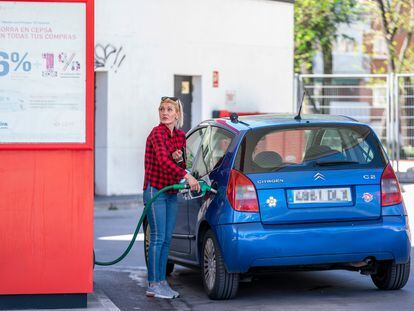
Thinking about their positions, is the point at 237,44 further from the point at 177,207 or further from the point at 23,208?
the point at 23,208

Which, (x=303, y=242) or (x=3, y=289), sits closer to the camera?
(x=3, y=289)

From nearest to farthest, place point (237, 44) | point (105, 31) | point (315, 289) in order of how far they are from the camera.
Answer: point (315, 289), point (105, 31), point (237, 44)

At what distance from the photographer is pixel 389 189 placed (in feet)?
33.5

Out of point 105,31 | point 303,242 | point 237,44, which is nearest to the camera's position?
point 303,242

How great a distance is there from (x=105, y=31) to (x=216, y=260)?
13.3 m

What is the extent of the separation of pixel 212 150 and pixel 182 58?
13.5 meters

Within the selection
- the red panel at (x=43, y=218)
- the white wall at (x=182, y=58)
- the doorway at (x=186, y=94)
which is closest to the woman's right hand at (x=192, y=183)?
the red panel at (x=43, y=218)

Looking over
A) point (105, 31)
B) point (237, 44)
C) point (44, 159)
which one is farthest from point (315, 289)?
point (237, 44)

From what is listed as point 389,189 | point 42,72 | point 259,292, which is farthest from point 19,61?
point 389,189

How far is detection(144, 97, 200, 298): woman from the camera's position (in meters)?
10.3

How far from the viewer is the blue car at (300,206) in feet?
32.3

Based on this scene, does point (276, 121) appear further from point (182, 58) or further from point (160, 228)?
point (182, 58)

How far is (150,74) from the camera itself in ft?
77.5

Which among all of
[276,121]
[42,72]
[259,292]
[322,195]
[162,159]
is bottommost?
[259,292]
